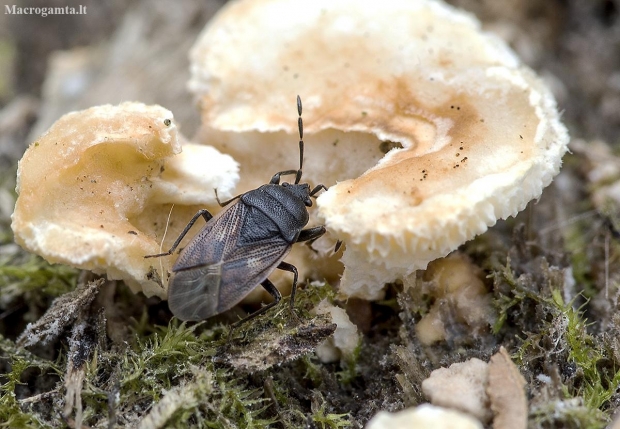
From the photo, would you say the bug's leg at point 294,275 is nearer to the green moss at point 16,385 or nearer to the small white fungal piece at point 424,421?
the small white fungal piece at point 424,421

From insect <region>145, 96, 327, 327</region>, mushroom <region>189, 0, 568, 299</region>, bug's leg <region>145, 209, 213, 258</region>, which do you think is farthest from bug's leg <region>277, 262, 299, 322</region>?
bug's leg <region>145, 209, 213, 258</region>

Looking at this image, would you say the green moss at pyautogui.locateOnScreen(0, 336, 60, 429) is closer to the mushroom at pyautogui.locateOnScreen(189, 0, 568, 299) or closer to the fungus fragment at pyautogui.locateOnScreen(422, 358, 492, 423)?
the mushroom at pyautogui.locateOnScreen(189, 0, 568, 299)

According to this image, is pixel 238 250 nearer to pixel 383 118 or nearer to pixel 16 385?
pixel 383 118

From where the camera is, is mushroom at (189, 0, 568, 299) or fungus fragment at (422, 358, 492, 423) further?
mushroom at (189, 0, 568, 299)

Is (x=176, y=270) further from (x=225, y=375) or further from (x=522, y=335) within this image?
(x=522, y=335)

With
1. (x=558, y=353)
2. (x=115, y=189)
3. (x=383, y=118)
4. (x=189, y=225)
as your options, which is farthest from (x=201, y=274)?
(x=558, y=353)

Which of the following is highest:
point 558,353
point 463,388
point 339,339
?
point 463,388
